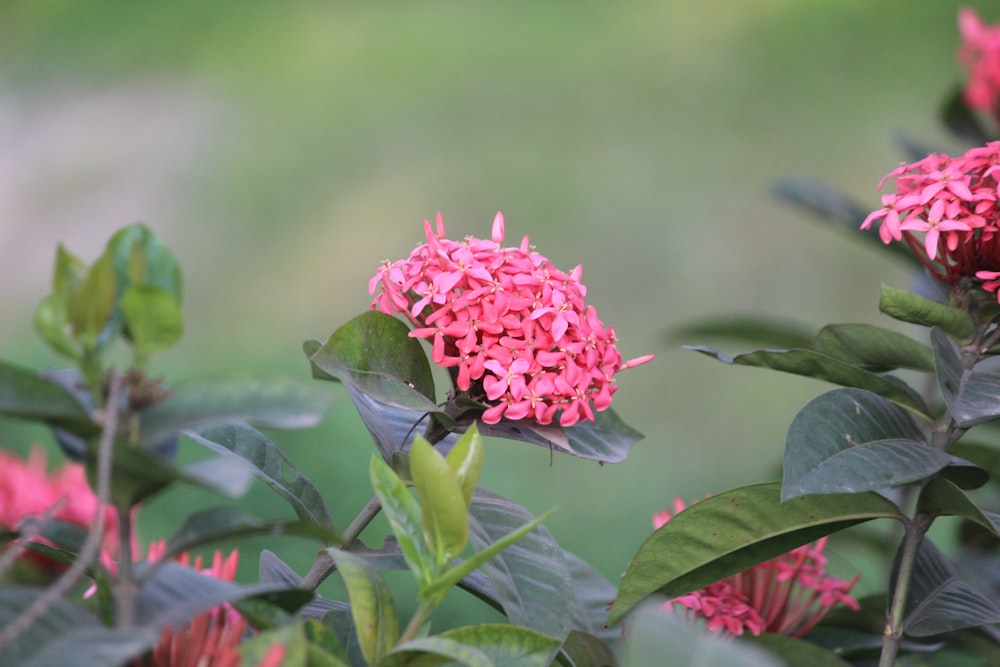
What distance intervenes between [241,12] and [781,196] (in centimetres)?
313

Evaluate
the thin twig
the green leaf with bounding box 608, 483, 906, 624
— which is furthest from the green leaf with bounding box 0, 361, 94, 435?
the green leaf with bounding box 608, 483, 906, 624

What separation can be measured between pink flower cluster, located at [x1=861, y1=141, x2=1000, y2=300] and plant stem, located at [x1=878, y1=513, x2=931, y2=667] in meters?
0.16

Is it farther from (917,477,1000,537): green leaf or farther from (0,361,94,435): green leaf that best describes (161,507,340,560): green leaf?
(917,477,1000,537): green leaf

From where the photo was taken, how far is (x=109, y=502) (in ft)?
1.43

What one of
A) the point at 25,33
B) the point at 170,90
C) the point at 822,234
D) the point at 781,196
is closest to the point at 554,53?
the point at 822,234

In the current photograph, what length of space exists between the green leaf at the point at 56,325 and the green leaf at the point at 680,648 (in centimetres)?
25

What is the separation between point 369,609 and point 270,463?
0.16 meters

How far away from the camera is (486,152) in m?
3.49

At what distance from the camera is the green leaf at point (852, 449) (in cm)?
55

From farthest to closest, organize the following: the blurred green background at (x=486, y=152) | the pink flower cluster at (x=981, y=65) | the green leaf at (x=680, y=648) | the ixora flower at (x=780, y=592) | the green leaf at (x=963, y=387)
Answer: the blurred green background at (x=486, y=152)
the pink flower cluster at (x=981, y=65)
the ixora flower at (x=780, y=592)
the green leaf at (x=963, y=387)
the green leaf at (x=680, y=648)

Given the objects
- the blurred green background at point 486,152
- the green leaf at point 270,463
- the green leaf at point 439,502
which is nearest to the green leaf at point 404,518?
the green leaf at point 439,502

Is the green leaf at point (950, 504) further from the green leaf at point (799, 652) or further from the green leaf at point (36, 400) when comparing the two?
the green leaf at point (36, 400)

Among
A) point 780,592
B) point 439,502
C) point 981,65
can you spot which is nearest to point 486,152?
point 981,65

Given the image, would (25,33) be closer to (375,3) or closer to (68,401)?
(375,3)
